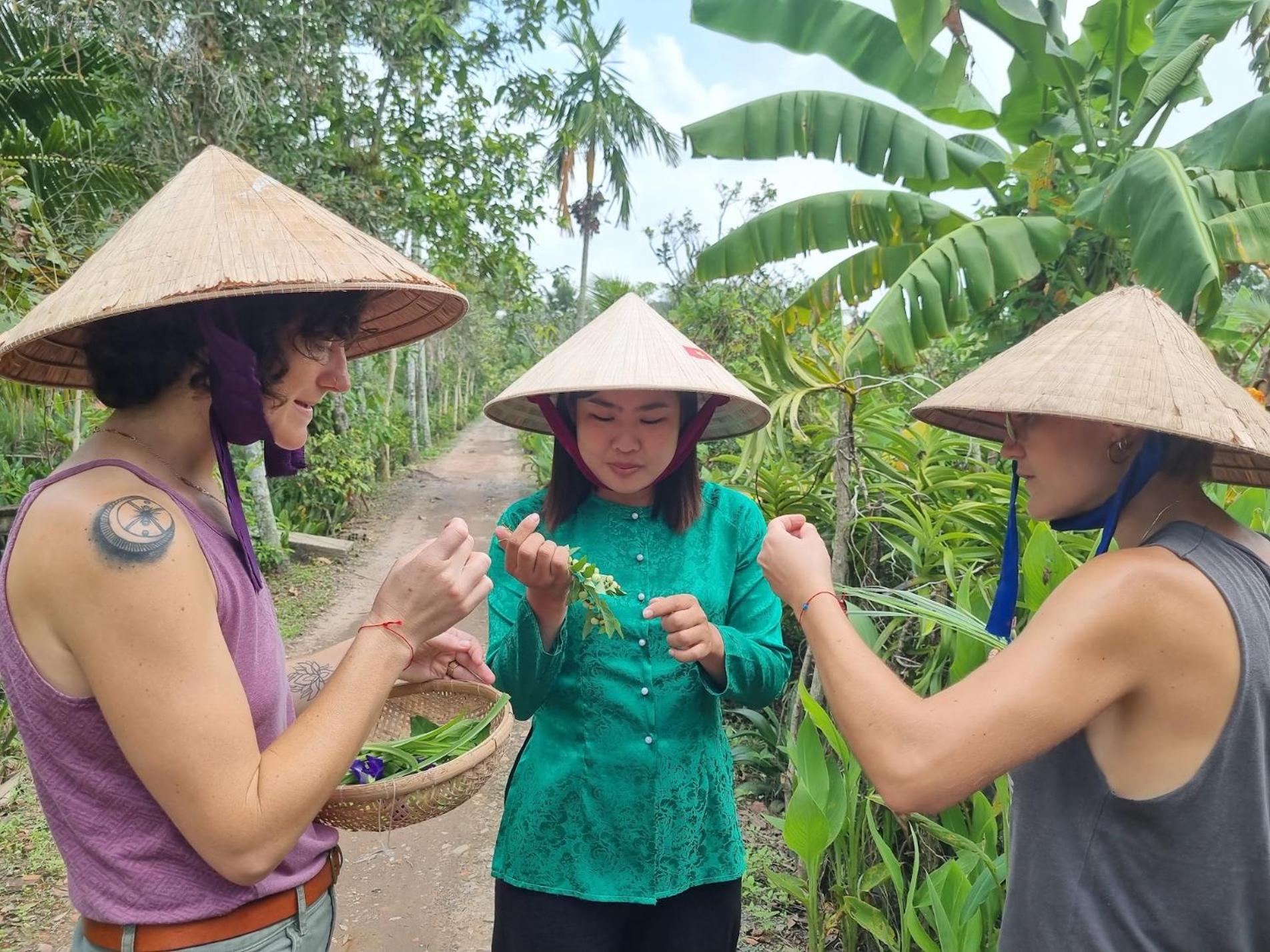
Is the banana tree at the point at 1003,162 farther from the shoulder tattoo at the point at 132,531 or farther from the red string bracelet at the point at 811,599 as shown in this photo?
the shoulder tattoo at the point at 132,531

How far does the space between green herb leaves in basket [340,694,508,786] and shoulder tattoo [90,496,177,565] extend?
2.75 ft

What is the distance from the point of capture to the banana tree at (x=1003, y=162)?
13.2 feet

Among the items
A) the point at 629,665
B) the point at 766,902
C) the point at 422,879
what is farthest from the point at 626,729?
the point at 422,879

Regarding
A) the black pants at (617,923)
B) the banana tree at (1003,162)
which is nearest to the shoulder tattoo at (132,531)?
the black pants at (617,923)

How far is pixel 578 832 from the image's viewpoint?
173 cm

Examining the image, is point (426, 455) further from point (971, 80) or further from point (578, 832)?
point (578, 832)

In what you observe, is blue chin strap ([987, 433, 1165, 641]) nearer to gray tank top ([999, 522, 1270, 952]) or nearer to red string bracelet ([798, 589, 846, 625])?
gray tank top ([999, 522, 1270, 952])

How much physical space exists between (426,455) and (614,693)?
15866mm

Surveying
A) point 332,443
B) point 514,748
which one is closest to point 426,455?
point 332,443

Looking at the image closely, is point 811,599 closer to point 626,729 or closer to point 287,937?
point 626,729

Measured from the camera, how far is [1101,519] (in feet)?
4.50

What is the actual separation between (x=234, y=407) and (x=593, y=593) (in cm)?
77

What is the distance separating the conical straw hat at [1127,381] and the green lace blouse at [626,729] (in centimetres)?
69

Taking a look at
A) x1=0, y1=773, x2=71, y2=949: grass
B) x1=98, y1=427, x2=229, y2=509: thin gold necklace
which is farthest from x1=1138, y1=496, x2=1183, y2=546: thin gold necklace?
x1=0, y1=773, x2=71, y2=949: grass
